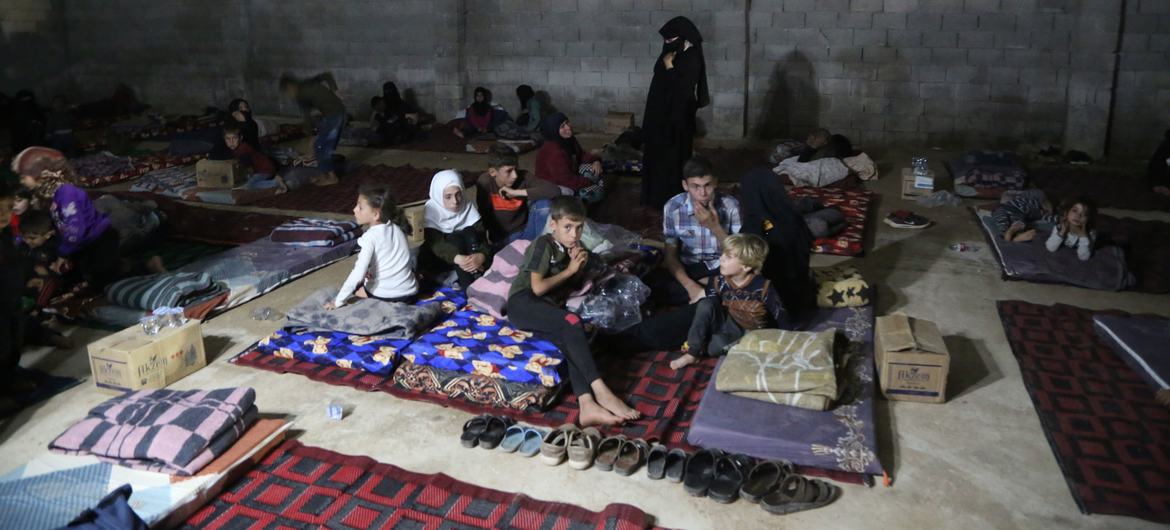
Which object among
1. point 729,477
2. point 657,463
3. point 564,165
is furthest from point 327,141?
point 729,477

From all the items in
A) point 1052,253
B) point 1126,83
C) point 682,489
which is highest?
point 1126,83

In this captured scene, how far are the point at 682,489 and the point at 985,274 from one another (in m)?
3.69

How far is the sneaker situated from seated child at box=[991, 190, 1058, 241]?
1.91ft

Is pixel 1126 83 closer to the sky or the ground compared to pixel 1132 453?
closer to the sky

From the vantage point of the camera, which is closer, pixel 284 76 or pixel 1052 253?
pixel 1052 253

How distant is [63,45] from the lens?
1539 centimetres

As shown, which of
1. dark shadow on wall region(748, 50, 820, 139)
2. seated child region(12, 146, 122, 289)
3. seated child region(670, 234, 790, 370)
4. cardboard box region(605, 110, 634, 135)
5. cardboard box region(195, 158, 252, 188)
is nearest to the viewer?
seated child region(670, 234, 790, 370)

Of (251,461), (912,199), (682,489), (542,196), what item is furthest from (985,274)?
(251,461)

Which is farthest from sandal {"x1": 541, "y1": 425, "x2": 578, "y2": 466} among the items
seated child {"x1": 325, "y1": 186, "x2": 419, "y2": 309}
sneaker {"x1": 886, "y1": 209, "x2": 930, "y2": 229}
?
sneaker {"x1": 886, "y1": 209, "x2": 930, "y2": 229}

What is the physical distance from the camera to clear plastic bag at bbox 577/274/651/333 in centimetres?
502

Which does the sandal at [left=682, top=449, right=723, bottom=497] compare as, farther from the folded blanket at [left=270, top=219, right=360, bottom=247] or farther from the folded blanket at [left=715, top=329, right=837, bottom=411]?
the folded blanket at [left=270, top=219, right=360, bottom=247]

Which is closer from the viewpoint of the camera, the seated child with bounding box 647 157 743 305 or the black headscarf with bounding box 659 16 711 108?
the seated child with bounding box 647 157 743 305

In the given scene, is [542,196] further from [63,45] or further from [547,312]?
[63,45]

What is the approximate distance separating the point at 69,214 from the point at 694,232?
4.01 metres
